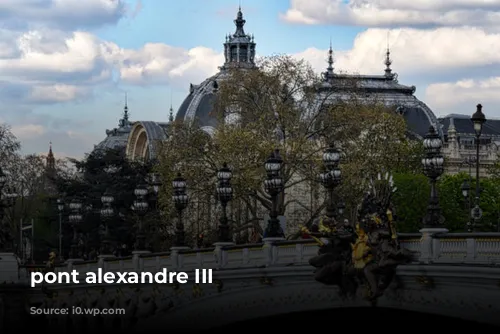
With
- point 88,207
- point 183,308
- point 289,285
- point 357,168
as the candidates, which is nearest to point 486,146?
point 88,207

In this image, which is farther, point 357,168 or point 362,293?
point 357,168

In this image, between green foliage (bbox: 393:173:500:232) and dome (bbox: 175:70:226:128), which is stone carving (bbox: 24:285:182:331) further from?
dome (bbox: 175:70:226:128)

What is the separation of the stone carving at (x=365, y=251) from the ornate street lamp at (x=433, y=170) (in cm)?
97

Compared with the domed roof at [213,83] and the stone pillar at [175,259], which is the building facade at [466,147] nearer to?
the domed roof at [213,83]

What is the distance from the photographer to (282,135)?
89812 mm

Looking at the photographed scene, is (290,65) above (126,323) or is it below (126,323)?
above

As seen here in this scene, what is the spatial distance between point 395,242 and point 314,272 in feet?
13.1

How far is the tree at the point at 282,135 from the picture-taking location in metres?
84.7

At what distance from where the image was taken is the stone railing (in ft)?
131

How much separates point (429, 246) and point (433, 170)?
4.68 m

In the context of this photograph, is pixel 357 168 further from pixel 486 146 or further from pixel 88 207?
pixel 486 146

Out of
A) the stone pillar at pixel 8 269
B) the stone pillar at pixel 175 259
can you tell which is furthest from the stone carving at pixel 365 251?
the stone pillar at pixel 8 269

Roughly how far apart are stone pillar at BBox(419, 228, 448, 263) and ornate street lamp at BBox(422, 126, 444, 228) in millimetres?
732

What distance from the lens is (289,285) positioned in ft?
159
